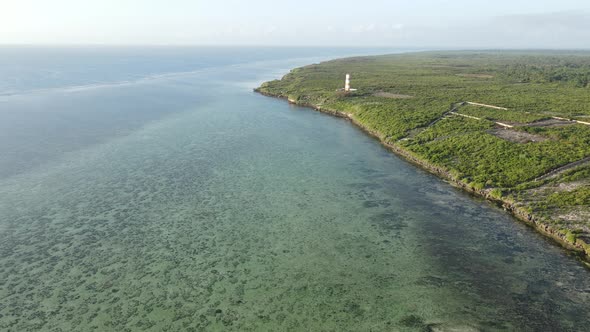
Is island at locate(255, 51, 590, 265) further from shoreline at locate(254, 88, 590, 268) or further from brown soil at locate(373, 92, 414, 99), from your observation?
brown soil at locate(373, 92, 414, 99)

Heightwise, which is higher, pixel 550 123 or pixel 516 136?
pixel 550 123

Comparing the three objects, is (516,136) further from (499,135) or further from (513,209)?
(513,209)

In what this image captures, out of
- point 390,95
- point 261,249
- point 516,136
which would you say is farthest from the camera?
point 390,95

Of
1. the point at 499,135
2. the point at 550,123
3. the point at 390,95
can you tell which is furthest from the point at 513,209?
the point at 390,95

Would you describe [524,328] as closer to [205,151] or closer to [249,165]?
[249,165]

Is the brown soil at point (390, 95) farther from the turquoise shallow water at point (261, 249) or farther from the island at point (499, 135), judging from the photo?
the turquoise shallow water at point (261, 249)

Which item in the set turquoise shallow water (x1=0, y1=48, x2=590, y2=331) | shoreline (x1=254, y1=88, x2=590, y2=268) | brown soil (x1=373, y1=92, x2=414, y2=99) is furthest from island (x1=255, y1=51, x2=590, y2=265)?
turquoise shallow water (x1=0, y1=48, x2=590, y2=331)

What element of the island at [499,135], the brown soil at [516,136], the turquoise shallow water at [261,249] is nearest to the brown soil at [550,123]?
the island at [499,135]
